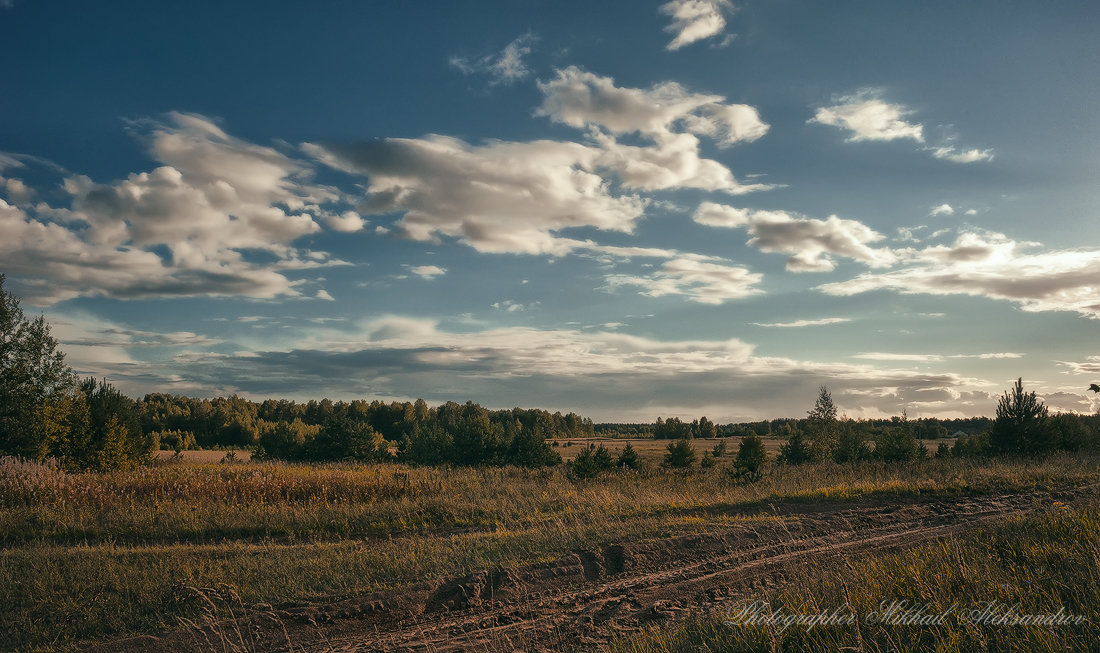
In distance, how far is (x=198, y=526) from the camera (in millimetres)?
15430

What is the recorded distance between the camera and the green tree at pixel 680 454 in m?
37.6

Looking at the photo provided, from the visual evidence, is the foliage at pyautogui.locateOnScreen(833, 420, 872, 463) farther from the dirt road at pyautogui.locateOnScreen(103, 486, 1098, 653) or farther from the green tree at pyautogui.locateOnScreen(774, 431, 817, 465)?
the dirt road at pyautogui.locateOnScreen(103, 486, 1098, 653)

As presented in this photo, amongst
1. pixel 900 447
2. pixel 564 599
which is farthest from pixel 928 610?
pixel 900 447

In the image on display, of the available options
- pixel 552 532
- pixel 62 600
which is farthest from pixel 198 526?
pixel 552 532

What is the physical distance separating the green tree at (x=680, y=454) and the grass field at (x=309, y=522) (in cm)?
1368

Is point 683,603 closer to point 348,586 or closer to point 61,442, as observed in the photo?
point 348,586

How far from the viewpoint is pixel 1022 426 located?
29.7m

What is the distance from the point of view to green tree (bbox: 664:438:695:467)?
37625 mm

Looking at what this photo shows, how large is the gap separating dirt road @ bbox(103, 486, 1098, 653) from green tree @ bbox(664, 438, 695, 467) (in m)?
26.1

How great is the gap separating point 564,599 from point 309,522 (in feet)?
35.0

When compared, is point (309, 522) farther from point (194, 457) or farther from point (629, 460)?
point (194, 457)

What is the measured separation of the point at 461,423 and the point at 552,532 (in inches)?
1102

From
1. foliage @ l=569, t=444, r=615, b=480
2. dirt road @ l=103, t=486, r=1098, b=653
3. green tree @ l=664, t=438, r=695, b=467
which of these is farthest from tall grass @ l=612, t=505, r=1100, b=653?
green tree @ l=664, t=438, r=695, b=467

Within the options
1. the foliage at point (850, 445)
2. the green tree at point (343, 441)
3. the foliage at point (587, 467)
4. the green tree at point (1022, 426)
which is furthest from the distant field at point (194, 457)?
the green tree at point (1022, 426)
